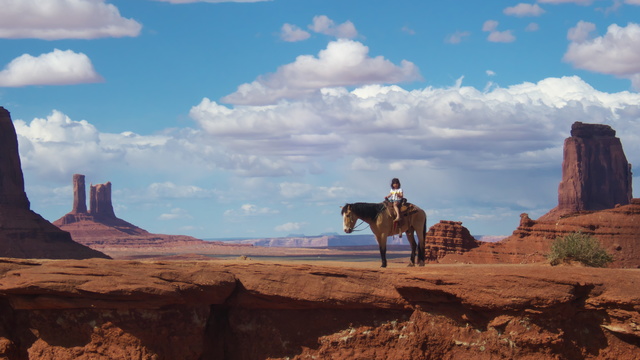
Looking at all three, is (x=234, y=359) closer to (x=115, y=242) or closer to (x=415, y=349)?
(x=415, y=349)

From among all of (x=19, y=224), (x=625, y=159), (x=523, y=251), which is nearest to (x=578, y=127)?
(x=625, y=159)

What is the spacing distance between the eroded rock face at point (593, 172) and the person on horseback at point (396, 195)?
103361 mm

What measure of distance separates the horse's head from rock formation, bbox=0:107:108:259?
71.7 meters

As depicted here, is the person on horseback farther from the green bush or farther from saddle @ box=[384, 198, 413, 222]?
the green bush

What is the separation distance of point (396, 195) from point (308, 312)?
508 cm

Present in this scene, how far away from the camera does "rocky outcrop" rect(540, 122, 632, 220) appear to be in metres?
123

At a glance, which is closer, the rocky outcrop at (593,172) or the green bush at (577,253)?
the green bush at (577,253)

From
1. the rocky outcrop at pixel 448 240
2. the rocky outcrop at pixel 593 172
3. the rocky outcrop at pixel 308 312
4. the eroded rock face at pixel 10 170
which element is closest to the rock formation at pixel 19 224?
the eroded rock face at pixel 10 170

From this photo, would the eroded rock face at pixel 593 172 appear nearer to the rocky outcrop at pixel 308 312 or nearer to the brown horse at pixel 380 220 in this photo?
the brown horse at pixel 380 220

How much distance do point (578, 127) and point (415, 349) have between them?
368 feet

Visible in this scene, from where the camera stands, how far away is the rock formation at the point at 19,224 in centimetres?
9175

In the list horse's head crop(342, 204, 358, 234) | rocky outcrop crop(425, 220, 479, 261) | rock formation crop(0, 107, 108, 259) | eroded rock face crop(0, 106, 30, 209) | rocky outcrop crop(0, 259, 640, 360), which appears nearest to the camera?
rocky outcrop crop(0, 259, 640, 360)

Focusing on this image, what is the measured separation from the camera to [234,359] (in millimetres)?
19938

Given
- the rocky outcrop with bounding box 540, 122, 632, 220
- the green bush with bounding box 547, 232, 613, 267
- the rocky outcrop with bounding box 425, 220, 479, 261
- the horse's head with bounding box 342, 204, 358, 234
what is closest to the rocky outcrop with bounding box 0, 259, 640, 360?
the horse's head with bounding box 342, 204, 358, 234
